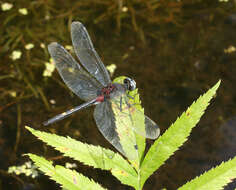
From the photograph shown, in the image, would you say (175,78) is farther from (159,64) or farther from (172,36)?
(172,36)

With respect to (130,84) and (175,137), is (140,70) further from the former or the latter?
(175,137)

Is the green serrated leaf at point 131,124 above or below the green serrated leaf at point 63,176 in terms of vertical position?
below

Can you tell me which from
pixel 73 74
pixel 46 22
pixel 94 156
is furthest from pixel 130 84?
pixel 46 22

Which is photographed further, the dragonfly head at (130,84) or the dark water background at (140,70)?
the dark water background at (140,70)

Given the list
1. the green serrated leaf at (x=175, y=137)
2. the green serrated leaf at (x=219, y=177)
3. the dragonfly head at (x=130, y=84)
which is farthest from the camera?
the dragonfly head at (x=130, y=84)

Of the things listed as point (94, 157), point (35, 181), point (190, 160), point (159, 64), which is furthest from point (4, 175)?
point (159, 64)

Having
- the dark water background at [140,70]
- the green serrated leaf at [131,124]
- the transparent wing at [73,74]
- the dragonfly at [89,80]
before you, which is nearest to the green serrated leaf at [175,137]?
the green serrated leaf at [131,124]

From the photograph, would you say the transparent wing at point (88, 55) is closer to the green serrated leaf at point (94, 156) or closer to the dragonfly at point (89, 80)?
the dragonfly at point (89, 80)

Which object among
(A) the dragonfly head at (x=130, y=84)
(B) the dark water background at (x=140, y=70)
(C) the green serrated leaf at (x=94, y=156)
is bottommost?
(B) the dark water background at (x=140, y=70)
